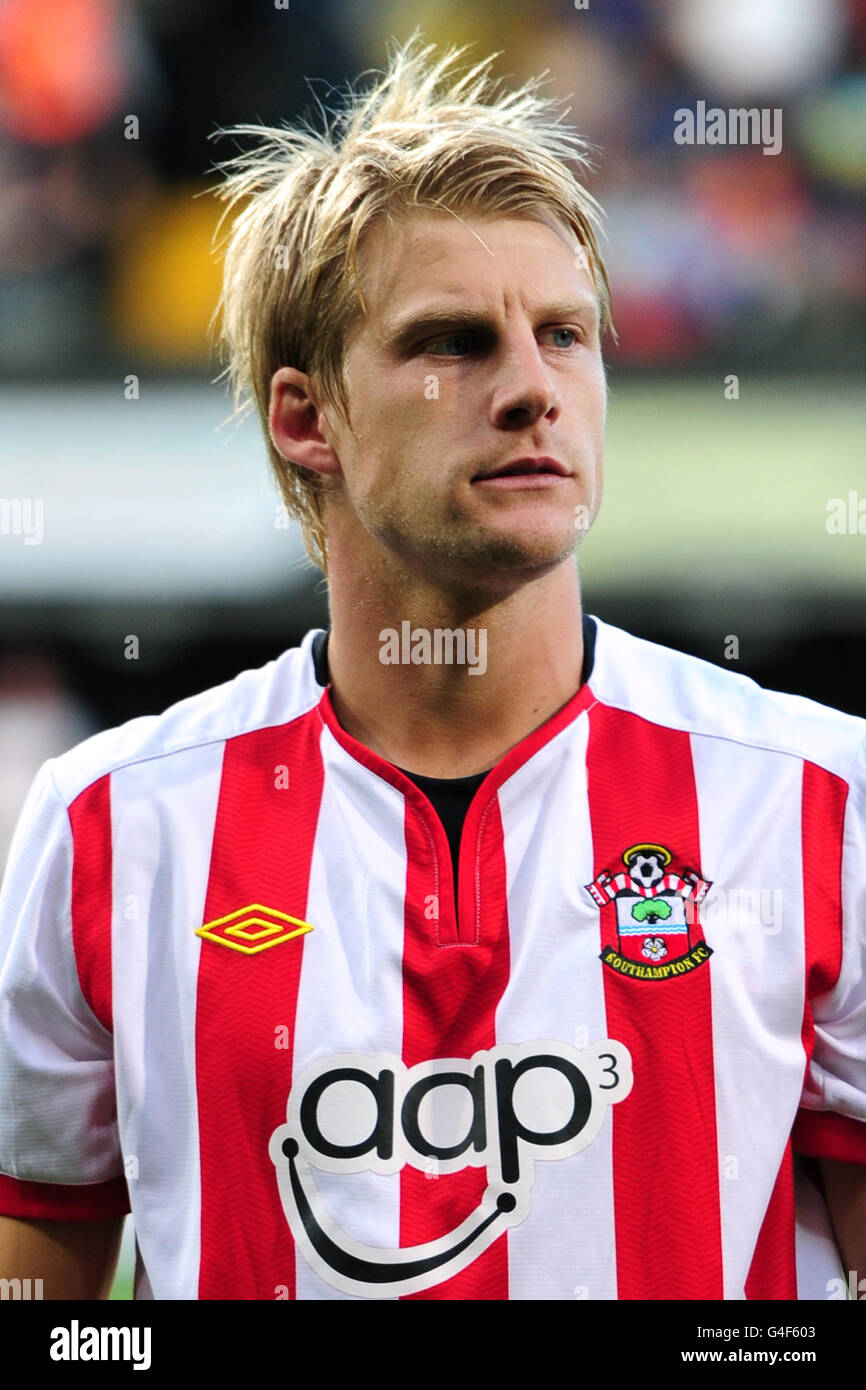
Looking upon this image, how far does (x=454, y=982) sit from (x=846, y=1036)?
335 millimetres

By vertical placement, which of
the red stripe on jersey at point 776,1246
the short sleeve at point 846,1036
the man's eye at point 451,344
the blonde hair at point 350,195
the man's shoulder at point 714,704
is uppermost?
the blonde hair at point 350,195

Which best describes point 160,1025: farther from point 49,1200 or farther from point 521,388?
point 521,388

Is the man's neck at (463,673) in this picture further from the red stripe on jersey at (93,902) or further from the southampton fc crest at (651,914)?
the red stripe on jersey at (93,902)

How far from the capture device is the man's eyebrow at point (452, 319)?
3.83 ft

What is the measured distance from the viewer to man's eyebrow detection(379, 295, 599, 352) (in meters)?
1.17

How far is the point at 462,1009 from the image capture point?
1.18 meters

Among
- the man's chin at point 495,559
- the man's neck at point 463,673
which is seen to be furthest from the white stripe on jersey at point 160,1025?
the man's chin at point 495,559

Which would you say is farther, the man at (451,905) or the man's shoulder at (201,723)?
the man's shoulder at (201,723)

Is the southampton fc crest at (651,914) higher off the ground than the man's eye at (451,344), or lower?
lower

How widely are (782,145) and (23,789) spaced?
1.54 metres

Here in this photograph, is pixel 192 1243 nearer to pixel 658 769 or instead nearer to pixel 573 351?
pixel 658 769

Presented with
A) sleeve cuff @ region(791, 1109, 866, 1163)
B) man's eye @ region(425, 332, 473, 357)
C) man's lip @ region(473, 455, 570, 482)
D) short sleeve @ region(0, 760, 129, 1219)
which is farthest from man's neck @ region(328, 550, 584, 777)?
sleeve cuff @ region(791, 1109, 866, 1163)

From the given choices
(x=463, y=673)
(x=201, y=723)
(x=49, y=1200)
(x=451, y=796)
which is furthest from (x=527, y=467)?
(x=49, y=1200)

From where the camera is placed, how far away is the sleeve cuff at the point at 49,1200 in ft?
4.22
